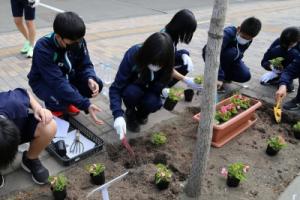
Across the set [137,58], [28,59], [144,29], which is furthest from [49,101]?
[144,29]

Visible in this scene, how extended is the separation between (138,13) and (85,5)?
1.48 meters

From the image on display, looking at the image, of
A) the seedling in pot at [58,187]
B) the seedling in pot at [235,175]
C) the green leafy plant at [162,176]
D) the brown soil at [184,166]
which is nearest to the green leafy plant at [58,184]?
the seedling in pot at [58,187]

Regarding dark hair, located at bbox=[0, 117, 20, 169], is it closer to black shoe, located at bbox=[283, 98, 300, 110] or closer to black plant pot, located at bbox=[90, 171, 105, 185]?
black plant pot, located at bbox=[90, 171, 105, 185]

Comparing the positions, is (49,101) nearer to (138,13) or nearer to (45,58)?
(45,58)

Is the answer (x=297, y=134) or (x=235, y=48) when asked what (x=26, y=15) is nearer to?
(x=235, y=48)

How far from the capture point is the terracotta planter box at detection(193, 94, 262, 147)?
3071 millimetres

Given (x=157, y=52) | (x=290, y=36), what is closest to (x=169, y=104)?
(x=157, y=52)

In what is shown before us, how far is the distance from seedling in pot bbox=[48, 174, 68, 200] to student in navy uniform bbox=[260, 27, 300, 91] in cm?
309

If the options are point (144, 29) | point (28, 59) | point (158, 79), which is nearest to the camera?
point (158, 79)

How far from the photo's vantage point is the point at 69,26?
2615 mm

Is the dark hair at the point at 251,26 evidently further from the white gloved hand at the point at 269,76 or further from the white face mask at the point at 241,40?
the white gloved hand at the point at 269,76

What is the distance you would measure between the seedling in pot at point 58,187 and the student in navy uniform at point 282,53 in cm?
309

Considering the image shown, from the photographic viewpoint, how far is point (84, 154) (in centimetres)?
278

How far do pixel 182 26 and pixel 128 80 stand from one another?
0.70 m
